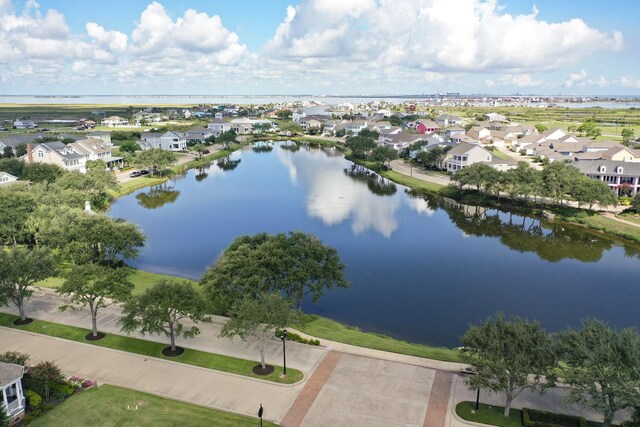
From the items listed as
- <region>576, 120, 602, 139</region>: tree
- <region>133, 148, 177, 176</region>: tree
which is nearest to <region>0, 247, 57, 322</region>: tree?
<region>133, 148, 177, 176</region>: tree

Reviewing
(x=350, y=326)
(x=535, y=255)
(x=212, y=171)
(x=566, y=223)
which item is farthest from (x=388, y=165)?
(x=350, y=326)

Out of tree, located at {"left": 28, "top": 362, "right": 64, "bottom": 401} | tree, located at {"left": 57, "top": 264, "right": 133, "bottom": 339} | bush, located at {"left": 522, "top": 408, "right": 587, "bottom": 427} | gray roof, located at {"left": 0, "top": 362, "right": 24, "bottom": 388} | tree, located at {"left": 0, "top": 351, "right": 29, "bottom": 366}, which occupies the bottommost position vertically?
bush, located at {"left": 522, "top": 408, "right": 587, "bottom": 427}

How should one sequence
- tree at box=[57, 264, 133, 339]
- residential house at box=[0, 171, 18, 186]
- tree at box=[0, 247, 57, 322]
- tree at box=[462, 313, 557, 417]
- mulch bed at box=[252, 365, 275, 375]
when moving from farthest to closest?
residential house at box=[0, 171, 18, 186] < tree at box=[0, 247, 57, 322] < tree at box=[57, 264, 133, 339] < mulch bed at box=[252, 365, 275, 375] < tree at box=[462, 313, 557, 417]

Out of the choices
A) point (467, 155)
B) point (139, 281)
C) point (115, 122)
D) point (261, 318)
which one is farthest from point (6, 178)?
point (115, 122)

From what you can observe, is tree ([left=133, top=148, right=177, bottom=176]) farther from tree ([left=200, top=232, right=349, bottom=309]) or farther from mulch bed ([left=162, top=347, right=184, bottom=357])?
mulch bed ([left=162, top=347, right=184, bottom=357])

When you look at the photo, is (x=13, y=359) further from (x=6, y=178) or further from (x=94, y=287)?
(x=6, y=178)

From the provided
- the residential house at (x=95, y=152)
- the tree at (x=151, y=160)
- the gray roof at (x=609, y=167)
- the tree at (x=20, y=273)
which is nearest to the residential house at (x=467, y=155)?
the gray roof at (x=609, y=167)
